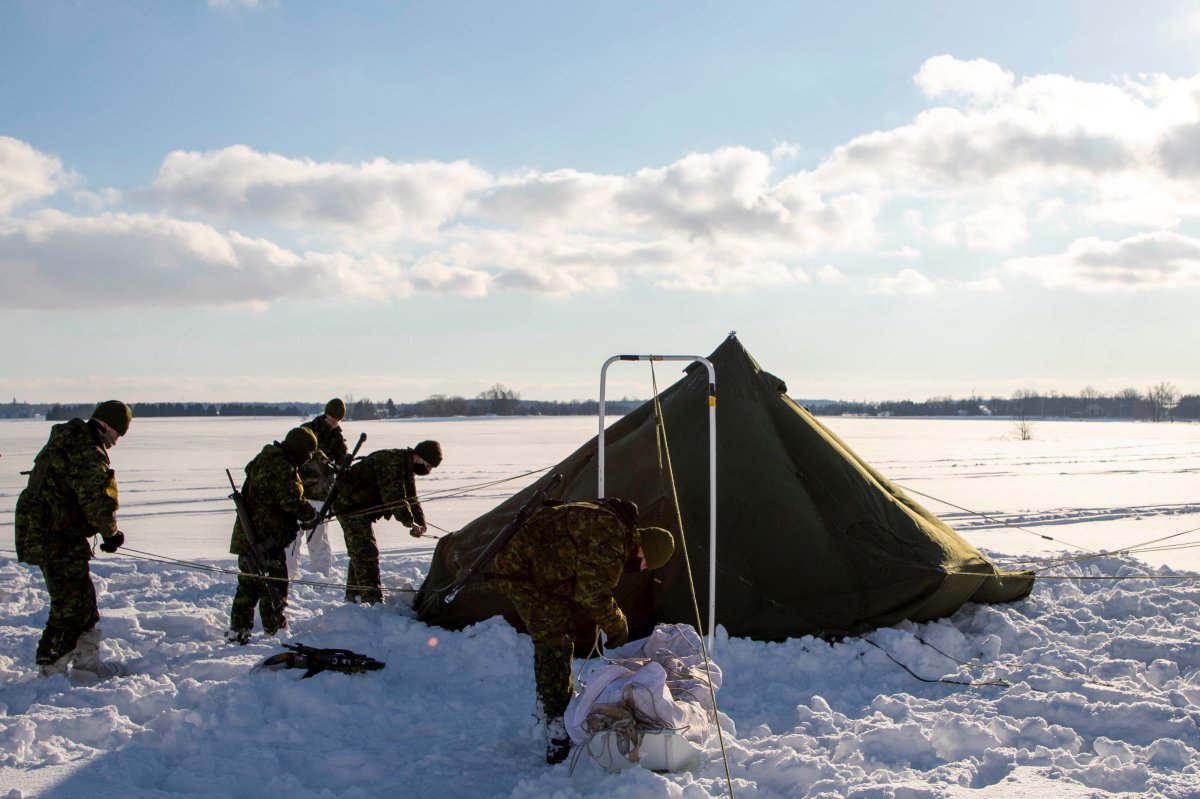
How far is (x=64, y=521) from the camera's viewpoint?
5.20 metres

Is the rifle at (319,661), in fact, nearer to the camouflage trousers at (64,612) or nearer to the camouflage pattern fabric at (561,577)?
the camouflage trousers at (64,612)

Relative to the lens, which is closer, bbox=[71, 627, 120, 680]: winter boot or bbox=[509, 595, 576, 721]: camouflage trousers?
bbox=[509, 595, 576, 721]: camouflage trousers

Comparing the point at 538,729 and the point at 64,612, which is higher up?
the point at 64,612

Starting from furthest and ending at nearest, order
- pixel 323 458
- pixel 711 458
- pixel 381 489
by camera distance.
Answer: pixel 323 458 < pixel 381 489 < pixel 711 458

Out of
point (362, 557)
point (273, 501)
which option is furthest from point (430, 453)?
point (273, 501)

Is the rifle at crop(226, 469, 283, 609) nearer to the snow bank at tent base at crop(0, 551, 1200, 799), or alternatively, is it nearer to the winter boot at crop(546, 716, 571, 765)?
the snow bank at tent base at crop(0, 551, 1200, 799)

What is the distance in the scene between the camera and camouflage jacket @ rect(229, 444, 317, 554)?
6.25 m

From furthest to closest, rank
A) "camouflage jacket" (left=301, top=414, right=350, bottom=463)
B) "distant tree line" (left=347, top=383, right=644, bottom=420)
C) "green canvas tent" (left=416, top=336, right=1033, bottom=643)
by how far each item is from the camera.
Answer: "distant tree line" (left=347, top=383, right=644, bottom=420), "camouflage jacket" (left=301, top=414, right=350, bottom=463), "green canvas tent" (left=416, top=336, right=1033, bottom=643)

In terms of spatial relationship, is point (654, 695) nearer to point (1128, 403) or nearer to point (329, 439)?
point (329, 439)

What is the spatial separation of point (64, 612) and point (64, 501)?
672mm

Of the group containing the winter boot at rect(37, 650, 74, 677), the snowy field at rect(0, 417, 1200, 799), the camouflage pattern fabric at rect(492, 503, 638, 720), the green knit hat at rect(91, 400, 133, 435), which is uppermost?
the green knit hat at rect(91, 400, 133, 435)

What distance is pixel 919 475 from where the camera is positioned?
21.2 metres

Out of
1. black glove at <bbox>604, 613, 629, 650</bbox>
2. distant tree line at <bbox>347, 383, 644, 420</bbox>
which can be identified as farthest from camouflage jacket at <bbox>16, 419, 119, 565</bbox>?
distant tree line at <bbox>347, 383, 644, 420</bbox>

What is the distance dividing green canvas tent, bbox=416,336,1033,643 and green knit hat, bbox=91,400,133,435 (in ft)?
8.22
